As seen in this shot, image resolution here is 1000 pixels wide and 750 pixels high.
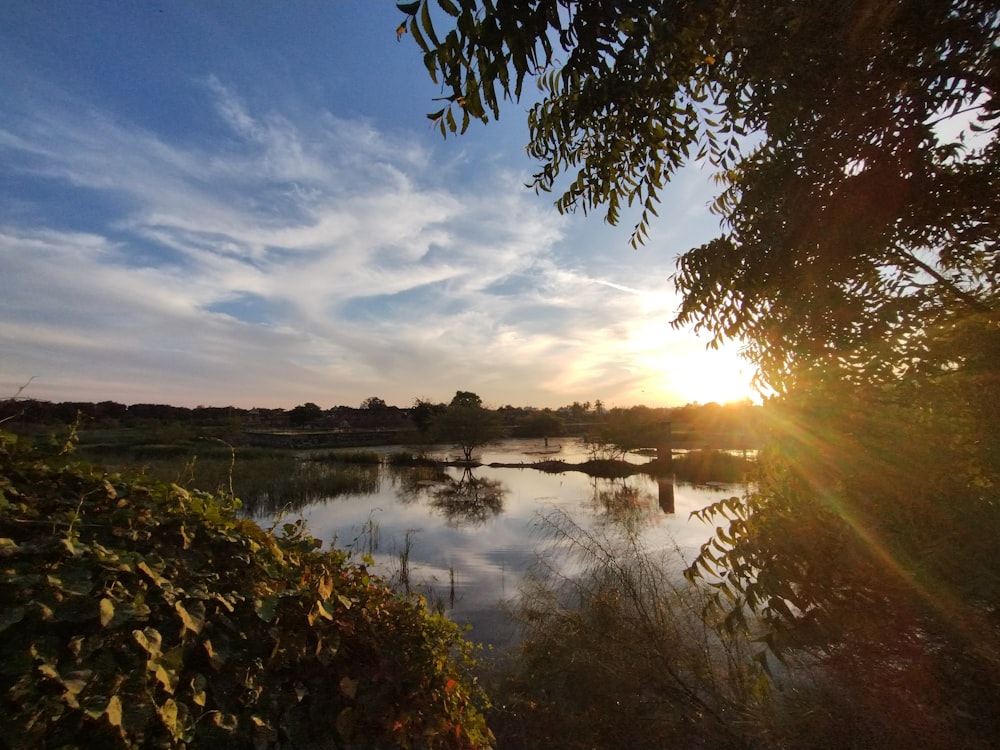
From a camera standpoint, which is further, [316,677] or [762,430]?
[762,430]

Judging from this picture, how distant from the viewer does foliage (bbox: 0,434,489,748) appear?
1.59m

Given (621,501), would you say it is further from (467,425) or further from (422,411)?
(422,411)

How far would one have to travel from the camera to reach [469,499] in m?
22.0

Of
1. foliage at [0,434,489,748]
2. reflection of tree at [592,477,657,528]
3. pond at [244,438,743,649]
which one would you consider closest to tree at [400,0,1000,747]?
foliage at [0,434,489,748]

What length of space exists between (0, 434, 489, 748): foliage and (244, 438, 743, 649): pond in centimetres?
196

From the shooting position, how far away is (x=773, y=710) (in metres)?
3.49

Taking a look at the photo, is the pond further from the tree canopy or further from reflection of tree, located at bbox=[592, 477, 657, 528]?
the tree canopy

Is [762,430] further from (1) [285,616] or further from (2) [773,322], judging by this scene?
(1) [285,616]

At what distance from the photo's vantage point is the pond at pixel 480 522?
8.95 meters

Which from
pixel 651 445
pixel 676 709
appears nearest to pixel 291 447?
pixel 651 445

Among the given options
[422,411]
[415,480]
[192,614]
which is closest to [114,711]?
[192,614]

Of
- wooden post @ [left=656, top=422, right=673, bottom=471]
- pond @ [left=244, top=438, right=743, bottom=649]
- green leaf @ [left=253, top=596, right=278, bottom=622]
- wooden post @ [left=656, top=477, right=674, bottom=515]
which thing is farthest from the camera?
wooden post @ [left=656, top=422, right=673, bottom=471]

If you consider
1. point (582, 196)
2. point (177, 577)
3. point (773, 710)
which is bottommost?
point (773, 710)

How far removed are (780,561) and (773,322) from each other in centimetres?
128
